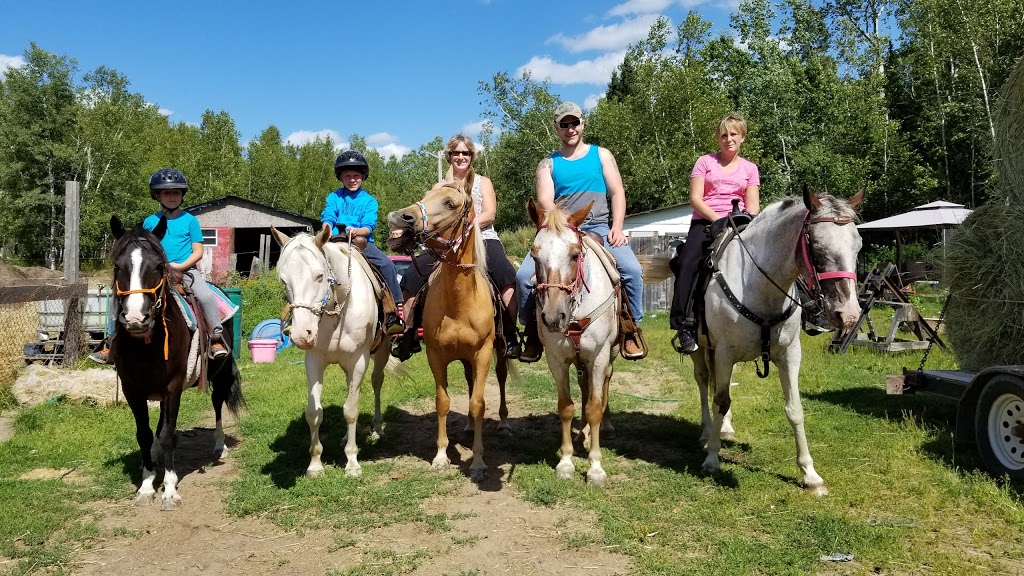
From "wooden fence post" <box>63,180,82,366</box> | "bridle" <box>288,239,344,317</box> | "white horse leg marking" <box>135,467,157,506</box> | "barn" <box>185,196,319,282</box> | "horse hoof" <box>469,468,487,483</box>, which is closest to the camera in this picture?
"bridle" <box>288,239,344,317</box>

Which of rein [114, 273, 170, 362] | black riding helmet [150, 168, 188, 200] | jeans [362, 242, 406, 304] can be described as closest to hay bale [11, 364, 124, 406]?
black riding helmet [150, 168, 188, 200]

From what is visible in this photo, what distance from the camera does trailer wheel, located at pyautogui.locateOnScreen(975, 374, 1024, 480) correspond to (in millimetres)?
4781

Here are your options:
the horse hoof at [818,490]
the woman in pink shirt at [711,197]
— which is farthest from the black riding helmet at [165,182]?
the horse hoof at [818,490]

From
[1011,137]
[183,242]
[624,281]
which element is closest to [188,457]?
[183,242]

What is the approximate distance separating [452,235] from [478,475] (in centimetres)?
215

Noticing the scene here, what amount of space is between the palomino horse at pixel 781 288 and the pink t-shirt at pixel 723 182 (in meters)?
0.68

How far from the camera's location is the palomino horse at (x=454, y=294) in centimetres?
496

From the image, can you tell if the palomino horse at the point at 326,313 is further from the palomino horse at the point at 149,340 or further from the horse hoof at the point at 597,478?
the horse hoof at the point at 597,478

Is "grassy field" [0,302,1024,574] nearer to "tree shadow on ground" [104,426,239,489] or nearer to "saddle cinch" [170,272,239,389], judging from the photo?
"tree shadow on ground" [104,426,239,489]

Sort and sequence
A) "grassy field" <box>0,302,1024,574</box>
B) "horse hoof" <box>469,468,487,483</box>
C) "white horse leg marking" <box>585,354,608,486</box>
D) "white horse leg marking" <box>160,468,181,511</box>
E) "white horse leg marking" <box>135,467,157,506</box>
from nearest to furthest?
"grassy field" <box>0,302,1024,574</box> → "white horse leg marking" <box>160,468,181,511</box> → "white horse leg marking" <box>135,467,157,506</box> → "white horse leg marking" <box>585,354,608,486</box> → "horse hoof" <box>469,468,487,483</box>

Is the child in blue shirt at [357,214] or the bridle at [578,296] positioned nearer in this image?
the bridle at [578,296]

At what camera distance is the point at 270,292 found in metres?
15.3

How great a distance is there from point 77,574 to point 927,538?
5.39m

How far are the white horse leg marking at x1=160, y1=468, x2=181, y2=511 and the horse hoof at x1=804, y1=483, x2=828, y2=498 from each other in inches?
199
